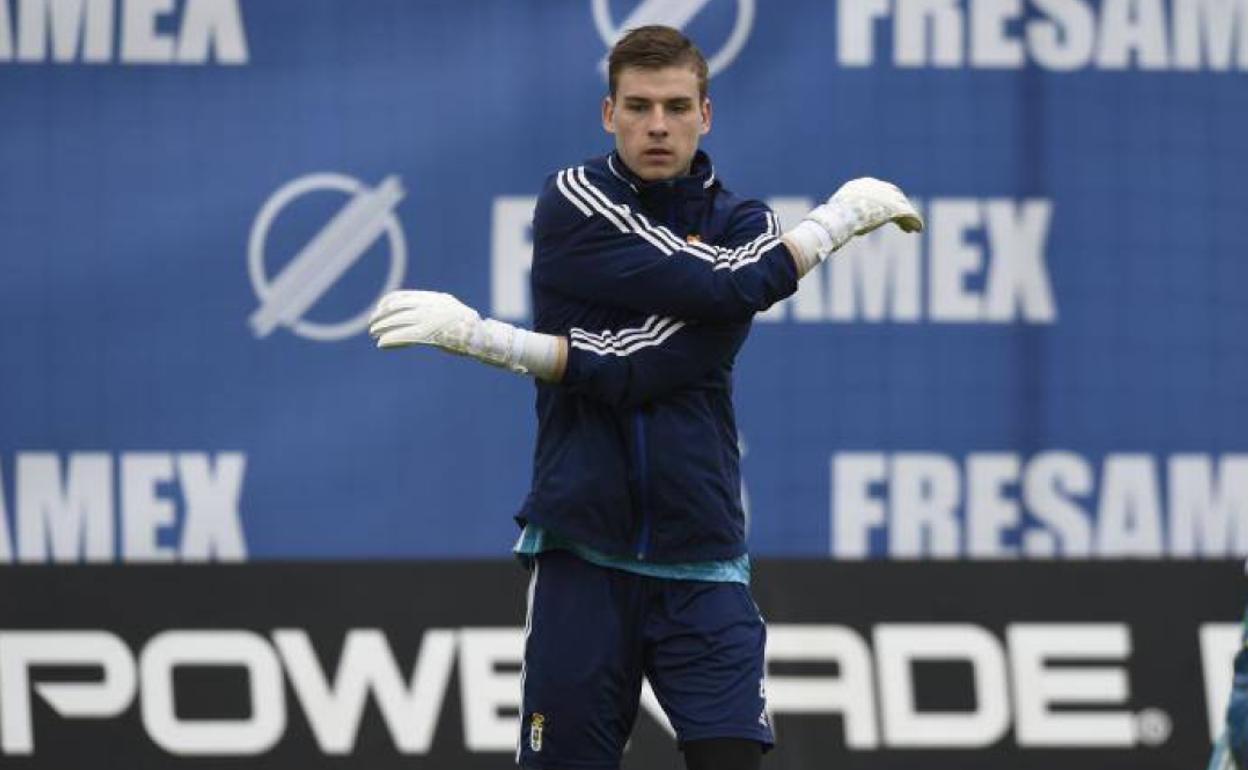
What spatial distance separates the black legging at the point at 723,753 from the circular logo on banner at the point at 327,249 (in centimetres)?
213

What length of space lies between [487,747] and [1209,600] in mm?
1953

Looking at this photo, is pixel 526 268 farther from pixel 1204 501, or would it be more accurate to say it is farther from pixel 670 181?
pixel 1204 501

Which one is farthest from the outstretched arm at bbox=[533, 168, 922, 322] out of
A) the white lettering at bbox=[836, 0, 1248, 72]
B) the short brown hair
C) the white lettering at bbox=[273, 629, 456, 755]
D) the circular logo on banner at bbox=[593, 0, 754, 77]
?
the white lettering at bbox=[273, 629, 456, 755]

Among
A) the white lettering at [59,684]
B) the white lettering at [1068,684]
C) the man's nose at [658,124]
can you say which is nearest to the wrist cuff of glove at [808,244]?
the man's nose at [658,124]

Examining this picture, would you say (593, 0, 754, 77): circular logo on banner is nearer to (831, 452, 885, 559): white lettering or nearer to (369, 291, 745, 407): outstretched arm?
(831, 452, 885, 559): white lettering

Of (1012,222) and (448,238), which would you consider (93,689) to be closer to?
(448,238)

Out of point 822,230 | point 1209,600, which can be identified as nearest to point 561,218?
point 822,230

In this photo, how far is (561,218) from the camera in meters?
4.65

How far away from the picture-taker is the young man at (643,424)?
4.55m

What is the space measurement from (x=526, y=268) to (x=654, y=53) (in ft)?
6.05

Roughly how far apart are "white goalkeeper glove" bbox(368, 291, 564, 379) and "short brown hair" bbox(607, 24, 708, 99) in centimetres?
52

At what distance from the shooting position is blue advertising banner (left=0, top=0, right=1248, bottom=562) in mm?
6367

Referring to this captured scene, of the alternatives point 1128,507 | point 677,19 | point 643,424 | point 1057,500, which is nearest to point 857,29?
point 677,19

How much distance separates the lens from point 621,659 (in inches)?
Result: 182
